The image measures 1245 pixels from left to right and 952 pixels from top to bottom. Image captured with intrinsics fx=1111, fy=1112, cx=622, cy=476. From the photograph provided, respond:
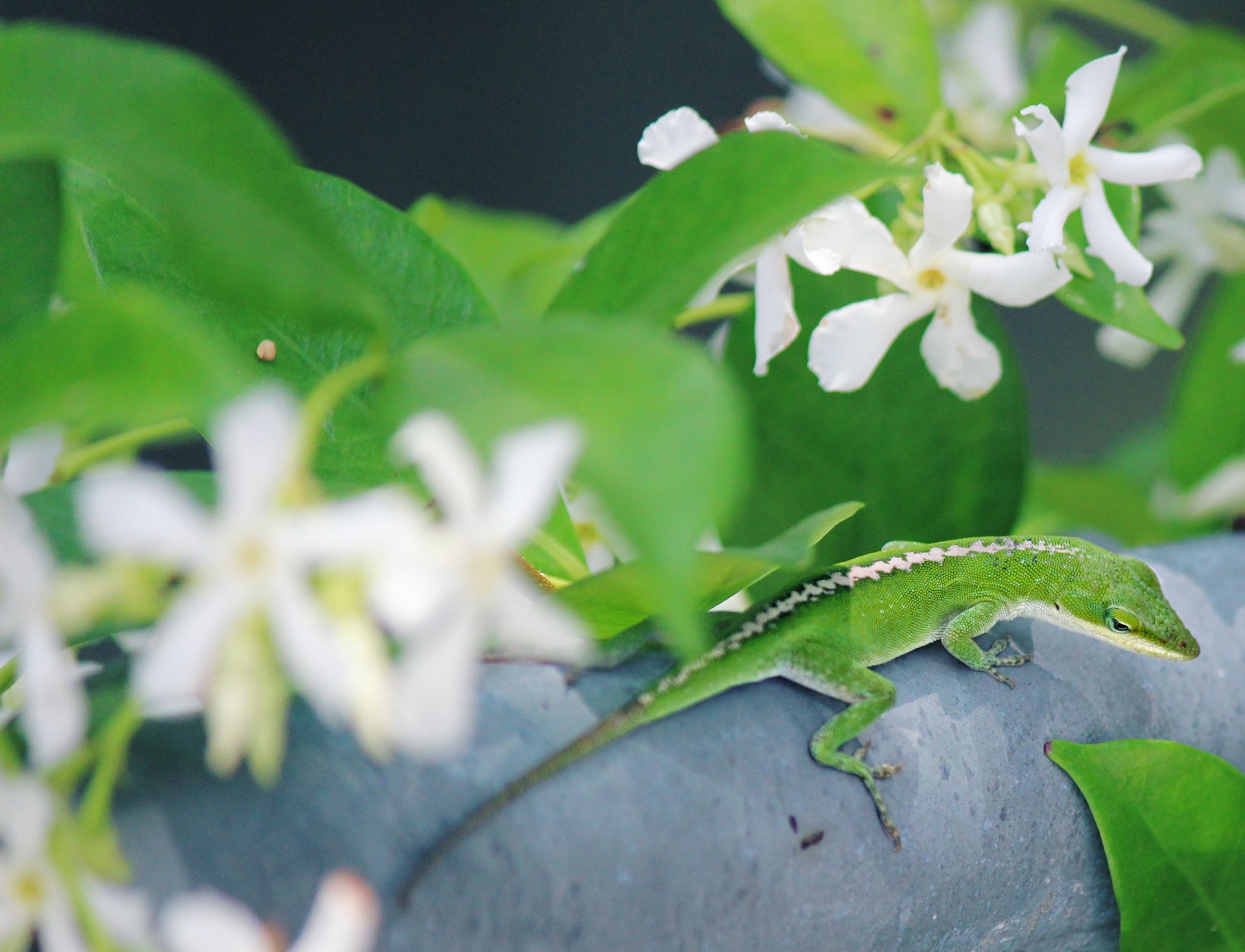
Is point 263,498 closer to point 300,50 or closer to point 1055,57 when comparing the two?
point 1055,57


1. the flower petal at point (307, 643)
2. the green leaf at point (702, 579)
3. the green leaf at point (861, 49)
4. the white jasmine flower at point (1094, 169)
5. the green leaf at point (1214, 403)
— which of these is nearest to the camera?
the flower petal at point (307, 643)

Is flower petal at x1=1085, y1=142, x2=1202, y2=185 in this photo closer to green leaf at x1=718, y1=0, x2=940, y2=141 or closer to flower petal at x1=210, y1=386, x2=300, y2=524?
green leaf at x1=718, y1=0, x2=940, y2=141

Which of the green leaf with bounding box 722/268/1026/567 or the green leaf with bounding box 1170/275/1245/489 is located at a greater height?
the green leaf with bounding box 722/268/1026/567

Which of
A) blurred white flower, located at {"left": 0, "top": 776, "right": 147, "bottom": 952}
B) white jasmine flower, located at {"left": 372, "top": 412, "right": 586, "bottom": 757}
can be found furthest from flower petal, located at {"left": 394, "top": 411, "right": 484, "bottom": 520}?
blurred white flower, located at {"left": 0, "top": 776, "right": 147, "bottom": 952}

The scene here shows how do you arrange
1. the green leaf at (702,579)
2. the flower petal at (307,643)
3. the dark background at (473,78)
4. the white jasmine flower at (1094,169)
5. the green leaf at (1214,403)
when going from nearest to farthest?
the flower petal at (307,643) → the green leaf at (702,579) → the white jasmine flower at (1094,169) → the green leaf at (1214,403) → the dark background at (473,78)

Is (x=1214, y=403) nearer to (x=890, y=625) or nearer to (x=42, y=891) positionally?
(x=890, y=625)

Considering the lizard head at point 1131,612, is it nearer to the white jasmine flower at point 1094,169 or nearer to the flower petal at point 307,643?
the white jasmine flower at point 1094,169

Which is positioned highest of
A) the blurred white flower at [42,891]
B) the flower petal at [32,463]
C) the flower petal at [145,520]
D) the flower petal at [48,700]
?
the flower petal at [145,520]

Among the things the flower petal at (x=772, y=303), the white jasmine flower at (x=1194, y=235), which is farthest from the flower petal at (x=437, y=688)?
the white jasmine flower at (x=1194, y=235)
